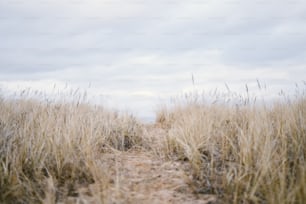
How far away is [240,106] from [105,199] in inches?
125

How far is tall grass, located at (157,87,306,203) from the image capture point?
2.47 m

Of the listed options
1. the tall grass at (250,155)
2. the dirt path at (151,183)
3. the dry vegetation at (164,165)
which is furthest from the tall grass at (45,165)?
the tall grass at (250,155)

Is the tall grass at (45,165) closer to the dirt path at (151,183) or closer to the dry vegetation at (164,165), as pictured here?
the dry vegetation at (164,165)

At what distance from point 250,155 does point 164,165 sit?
91 centimetres

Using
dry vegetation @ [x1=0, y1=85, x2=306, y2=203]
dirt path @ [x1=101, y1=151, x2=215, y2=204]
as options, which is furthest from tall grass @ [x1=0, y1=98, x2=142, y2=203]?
dirt path @ [x1=101, y1=151, x2=215, y2=204]

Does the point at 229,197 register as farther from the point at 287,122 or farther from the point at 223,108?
the point at 223,108

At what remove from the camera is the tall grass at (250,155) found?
8.11 ft

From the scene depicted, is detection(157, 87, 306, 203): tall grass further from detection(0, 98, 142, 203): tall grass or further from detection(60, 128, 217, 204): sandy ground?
detection(0, 98, 142, 203): tall grass

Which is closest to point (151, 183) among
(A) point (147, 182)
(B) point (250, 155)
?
(A) point (147, 182)

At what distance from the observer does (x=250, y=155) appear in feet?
9.68

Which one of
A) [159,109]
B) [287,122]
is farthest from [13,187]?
[159,109]

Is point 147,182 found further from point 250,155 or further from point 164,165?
point 250,155

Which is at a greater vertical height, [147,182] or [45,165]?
[45,165]

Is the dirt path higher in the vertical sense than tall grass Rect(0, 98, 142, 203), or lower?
lower
